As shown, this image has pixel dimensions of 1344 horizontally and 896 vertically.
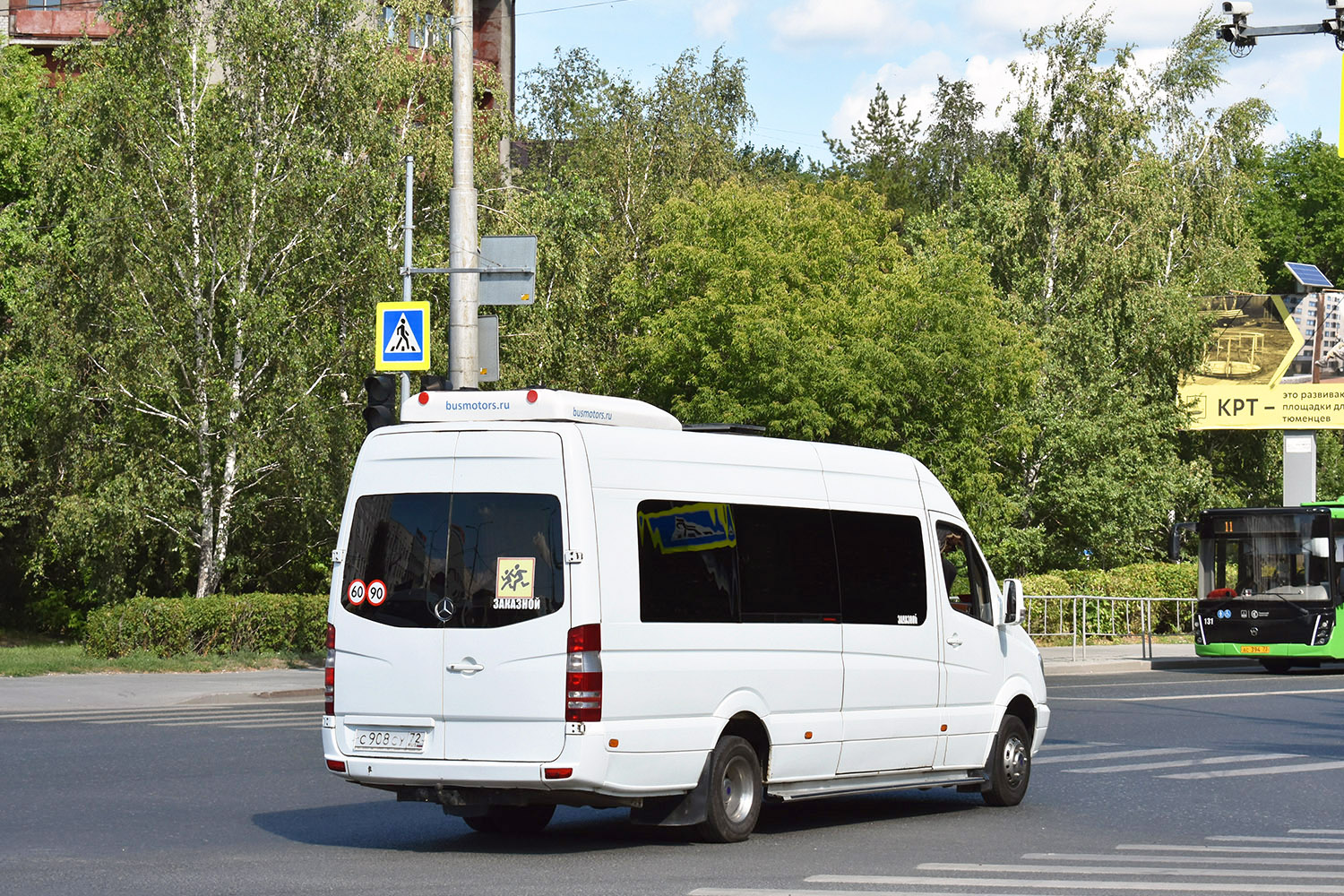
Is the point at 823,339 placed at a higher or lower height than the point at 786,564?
higher

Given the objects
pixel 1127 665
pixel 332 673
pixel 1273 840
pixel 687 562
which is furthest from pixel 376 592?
pixel 1127 665

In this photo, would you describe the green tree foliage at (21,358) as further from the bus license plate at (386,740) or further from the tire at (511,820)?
the bus license plate at (386,740)

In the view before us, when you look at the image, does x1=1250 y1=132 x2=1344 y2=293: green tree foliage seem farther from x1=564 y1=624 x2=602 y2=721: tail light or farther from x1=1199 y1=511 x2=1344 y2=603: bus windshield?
x1=564 y1=624 x2=602 y2=721: tail light

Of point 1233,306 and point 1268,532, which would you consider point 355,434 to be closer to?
point 1268,532

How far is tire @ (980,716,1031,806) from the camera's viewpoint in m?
13.2

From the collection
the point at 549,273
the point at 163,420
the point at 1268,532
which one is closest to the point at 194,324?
the point at 163,420

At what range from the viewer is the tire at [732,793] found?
10820 mm

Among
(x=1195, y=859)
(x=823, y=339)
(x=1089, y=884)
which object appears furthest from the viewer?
(x=823, y=339)

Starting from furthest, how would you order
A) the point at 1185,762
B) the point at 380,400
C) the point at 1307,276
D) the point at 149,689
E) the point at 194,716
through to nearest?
the point at 1307,276 < the point at 149,689 < the point at 194,716 < the point at 380,400 < the point at 1185,762

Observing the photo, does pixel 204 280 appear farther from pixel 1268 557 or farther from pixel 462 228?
pixel 1268 557

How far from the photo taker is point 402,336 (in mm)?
21750

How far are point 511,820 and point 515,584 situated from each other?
6.85ft

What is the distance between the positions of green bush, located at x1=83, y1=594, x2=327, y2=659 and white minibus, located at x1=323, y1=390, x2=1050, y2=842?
18682 millimetres

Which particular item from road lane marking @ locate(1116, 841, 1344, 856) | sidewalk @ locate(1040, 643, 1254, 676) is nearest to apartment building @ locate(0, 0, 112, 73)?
sidewalk @ locate(1040, 643, 1254, 676)
